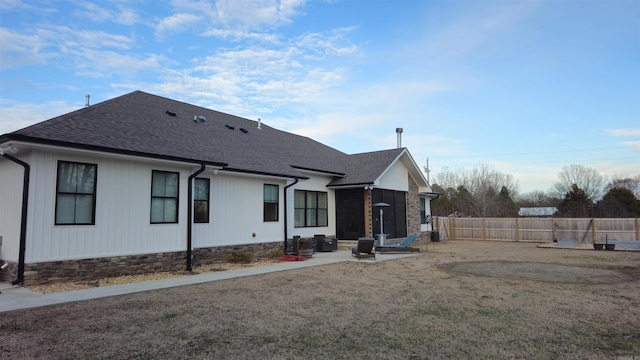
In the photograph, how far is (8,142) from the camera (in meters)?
7.94

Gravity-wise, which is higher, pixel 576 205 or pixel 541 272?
pixel 576 205

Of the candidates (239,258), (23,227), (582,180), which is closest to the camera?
(23,227)

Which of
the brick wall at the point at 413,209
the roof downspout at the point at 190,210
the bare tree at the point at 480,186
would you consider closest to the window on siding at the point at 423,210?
the brick wall at the point at 413,209

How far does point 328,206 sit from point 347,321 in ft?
41.9

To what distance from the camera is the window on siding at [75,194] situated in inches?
Result: 345

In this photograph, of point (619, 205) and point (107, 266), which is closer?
point (107, 266)

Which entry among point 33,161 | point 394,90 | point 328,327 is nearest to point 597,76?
point 394,90

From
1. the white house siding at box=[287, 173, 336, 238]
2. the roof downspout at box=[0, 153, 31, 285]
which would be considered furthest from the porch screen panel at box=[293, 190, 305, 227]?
the roof downspout at box=[0, 153, 31, 285]

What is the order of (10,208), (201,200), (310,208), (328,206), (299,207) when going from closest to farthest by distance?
(10,208), (201,200), (299,207), (310,208), (328,206)

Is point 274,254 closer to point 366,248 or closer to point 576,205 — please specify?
point 366,248

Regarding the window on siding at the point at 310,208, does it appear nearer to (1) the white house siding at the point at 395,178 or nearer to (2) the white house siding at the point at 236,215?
(2) the white house siding at the point at 236,215

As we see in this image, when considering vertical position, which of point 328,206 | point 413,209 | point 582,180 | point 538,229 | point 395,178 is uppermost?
point 582,180

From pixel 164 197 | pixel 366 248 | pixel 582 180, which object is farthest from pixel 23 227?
pixel 582 180

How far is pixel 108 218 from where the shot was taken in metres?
9.44
